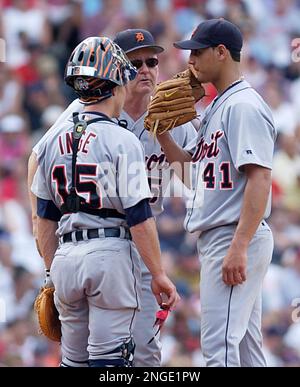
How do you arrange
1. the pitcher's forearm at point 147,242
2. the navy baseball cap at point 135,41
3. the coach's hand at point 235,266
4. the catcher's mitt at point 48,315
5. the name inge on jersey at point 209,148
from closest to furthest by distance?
the pitcher's forearm at point 147,242, the coach's hand at point 235,266, the name inge on jersey at point 209,148, the catcher's mitt at point 48,315, the navy baseball cap at point 135,41

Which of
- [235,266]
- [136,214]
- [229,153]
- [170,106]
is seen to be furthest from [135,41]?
[235,266]

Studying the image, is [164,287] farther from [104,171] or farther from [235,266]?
[104,171]

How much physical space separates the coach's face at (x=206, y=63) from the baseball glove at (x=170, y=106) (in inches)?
4.1

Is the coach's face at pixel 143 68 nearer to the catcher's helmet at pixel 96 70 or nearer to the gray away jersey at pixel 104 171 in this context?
the catcher's helmet at pixel 96 70

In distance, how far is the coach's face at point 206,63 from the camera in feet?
14.0

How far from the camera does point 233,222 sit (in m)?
4.12

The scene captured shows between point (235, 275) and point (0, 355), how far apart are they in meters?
3.24

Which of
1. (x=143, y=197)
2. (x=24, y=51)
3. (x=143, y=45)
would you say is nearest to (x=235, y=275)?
(x=143, y=197)

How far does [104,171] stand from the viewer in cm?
393

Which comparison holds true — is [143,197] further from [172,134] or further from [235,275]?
[172,134]

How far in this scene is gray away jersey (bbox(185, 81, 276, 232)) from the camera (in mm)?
4051

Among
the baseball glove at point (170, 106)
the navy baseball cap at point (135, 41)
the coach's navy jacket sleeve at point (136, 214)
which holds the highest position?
the navy baseball cap at point (135, 41)

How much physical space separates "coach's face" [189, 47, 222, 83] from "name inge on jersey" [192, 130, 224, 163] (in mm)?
266

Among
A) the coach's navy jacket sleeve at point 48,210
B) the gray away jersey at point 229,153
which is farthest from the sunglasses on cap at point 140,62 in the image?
the coach's navy jacket sleeve at point 48,210
